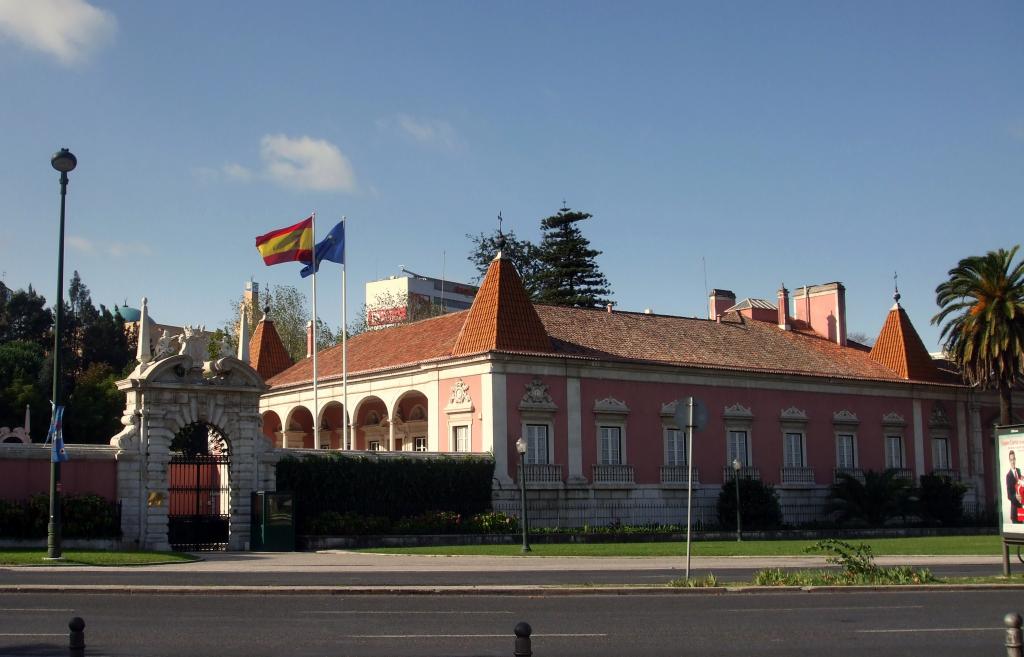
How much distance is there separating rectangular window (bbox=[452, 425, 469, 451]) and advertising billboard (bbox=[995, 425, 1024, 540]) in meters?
23.9

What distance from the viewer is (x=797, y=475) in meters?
49.1

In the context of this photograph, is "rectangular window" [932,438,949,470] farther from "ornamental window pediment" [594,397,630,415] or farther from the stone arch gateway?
the stone arch gateway

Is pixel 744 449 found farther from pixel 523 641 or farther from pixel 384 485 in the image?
pixel 523 641

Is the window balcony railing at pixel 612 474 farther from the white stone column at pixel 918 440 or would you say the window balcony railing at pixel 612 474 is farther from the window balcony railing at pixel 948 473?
the window balcony railing at pixel 948 473

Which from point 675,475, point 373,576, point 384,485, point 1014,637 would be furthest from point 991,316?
point 1014,637

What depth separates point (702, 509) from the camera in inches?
1818

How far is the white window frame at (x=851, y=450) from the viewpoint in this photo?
5106 cm

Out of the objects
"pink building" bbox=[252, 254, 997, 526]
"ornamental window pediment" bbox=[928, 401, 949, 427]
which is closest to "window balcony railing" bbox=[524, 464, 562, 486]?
"pink building" bbox=[252, 254, 997, 526]

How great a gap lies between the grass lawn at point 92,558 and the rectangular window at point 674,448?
68.8ft

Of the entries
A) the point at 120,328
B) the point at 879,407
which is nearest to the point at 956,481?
the point at 879,407

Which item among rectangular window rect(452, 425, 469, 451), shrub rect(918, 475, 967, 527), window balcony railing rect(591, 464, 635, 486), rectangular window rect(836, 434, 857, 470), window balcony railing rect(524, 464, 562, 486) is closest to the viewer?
window balcony railing rect(524, 464, 562, 486)

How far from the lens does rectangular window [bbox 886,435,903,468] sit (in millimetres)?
52688

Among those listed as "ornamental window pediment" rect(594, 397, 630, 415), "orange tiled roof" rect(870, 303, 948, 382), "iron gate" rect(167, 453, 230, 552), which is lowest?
"iron gate" rect(167, 453, 230, 552)

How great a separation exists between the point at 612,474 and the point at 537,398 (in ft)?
13.6
